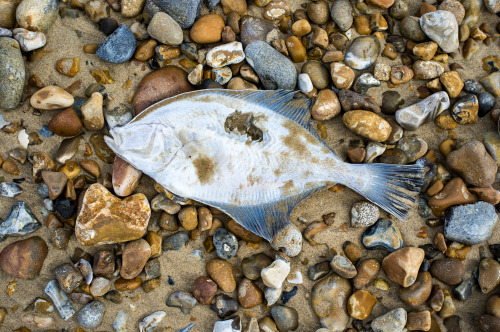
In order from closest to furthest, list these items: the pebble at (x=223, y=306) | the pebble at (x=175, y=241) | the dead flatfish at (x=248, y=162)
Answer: the dead flatfish at (x=248, y=162)
the pebble at (x=223, y=306)
the pebble at (x=175, y=241)

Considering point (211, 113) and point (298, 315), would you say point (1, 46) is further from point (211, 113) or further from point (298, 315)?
point (298, 315)

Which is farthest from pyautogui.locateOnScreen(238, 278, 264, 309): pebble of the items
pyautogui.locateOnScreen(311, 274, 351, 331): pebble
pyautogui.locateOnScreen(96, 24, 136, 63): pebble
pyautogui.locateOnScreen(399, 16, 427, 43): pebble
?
pyautogui.locateOnScreen(399, 16, 427, 43): pebble

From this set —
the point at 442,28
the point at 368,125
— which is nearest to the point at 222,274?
the point at 368,125

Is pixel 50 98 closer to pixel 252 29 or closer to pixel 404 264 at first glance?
pixel 252 29

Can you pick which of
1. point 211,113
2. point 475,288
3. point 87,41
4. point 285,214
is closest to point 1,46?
point 87,41

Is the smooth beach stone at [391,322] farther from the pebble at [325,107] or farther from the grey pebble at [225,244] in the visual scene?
the pebble at [325,107]

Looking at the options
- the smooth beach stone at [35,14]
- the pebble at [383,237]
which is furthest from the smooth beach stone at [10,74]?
the pebble at [383,237]
